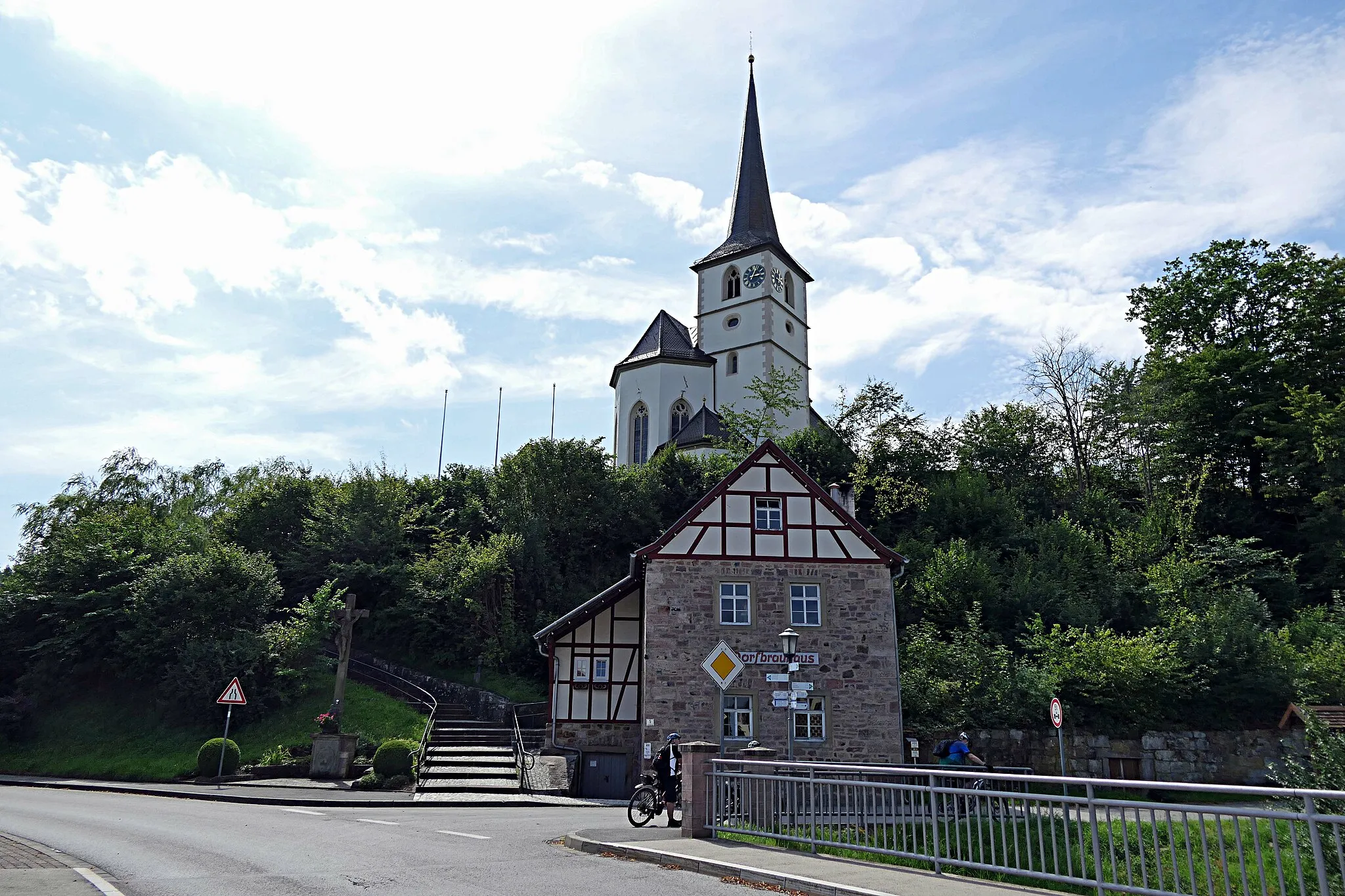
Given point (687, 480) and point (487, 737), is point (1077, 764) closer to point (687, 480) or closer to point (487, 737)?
point (487, 737)

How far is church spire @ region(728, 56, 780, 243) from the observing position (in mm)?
56438

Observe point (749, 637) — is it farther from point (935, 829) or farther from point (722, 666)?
point (935, 829)

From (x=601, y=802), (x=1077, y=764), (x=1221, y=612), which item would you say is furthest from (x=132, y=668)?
(x=1221, y=612)

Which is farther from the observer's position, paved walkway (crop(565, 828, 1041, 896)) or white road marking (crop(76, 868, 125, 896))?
paved walkway (crop(565, 828, 1041, 896))

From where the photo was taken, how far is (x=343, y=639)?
23.0m

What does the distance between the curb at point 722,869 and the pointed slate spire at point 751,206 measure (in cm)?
4631

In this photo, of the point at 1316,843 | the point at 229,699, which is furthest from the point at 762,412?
the point at 1316,843

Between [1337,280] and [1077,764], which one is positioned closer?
[1077,764]

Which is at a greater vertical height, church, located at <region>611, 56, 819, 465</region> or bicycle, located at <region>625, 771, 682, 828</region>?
church, located at <region>611, 56, 819, 465</region>

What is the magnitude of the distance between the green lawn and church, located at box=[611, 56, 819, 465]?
23327mm

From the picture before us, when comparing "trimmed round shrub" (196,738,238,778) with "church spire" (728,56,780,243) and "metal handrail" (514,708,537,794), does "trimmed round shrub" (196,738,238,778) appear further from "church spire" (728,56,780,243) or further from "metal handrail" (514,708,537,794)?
"church spire" (728,56,780,243)

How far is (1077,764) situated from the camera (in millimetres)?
23953

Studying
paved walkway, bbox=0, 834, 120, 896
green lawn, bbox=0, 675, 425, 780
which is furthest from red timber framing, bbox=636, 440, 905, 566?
paved walkway, bbox=0, 834, 120, 896

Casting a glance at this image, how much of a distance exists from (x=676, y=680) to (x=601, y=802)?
328 centimetres
